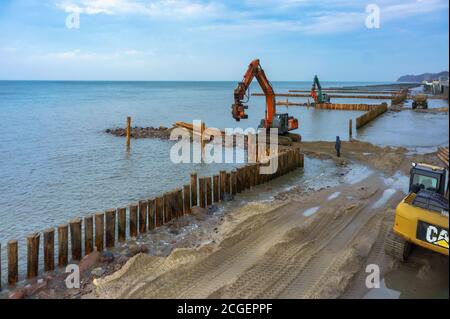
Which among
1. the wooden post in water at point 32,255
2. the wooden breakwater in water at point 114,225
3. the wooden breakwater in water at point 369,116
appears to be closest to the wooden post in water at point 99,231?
the wooden breakwater in water at point 114,225

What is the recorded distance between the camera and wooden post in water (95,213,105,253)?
9.99 metres

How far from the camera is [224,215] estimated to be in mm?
12680

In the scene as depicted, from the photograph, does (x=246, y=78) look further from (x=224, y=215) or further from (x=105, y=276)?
(x=105, y=276)

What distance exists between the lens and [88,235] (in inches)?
388

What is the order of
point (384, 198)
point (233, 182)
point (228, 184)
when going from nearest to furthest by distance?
point (384, 198) → point (228, 184) → point (233, 182)

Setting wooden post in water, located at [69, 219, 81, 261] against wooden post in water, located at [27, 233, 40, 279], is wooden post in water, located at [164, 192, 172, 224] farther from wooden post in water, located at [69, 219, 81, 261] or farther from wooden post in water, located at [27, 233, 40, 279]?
wooden post in water, located at [27, 233, 40, 279]

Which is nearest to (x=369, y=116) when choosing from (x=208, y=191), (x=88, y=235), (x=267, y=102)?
(x=267, y=102)

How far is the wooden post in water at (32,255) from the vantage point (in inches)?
342

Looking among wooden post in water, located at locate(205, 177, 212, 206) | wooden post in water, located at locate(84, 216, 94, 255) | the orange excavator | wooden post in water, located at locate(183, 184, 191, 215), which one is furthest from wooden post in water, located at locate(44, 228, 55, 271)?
the orange excavator

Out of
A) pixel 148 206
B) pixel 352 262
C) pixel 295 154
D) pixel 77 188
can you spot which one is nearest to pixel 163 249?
pixel 148 206

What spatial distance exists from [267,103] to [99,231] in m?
16.5

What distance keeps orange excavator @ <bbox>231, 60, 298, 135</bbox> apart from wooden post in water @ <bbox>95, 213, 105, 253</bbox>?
1275 centimetres

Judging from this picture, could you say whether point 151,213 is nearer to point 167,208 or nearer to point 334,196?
point 167,208
